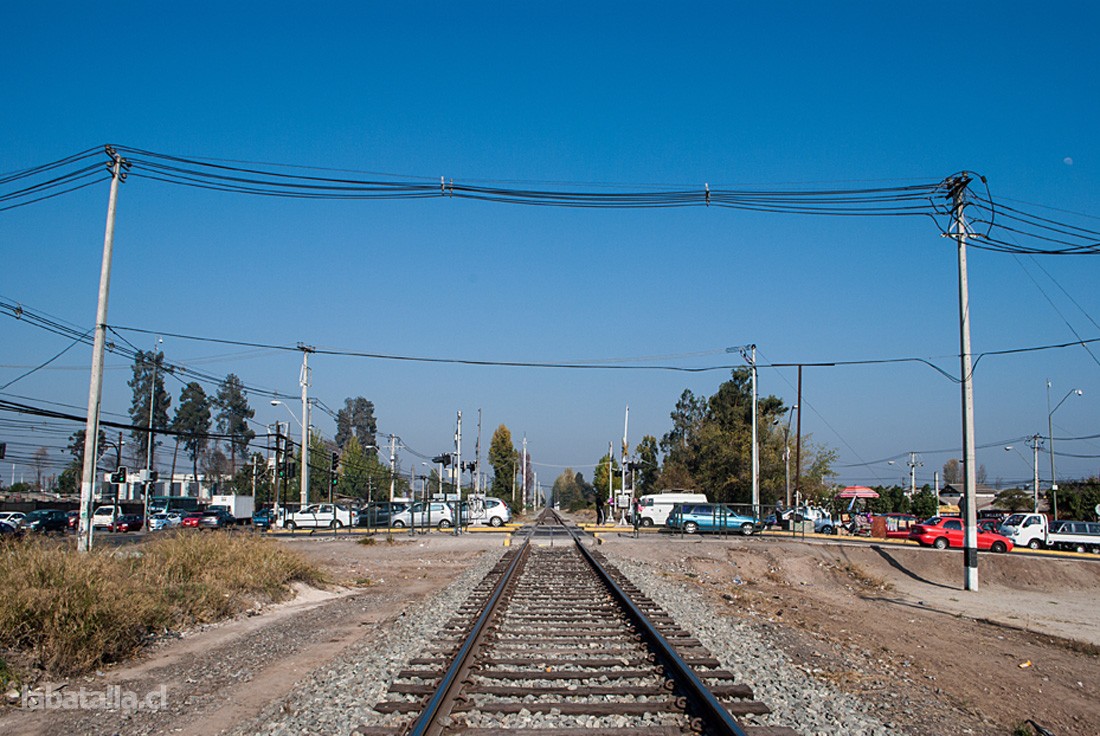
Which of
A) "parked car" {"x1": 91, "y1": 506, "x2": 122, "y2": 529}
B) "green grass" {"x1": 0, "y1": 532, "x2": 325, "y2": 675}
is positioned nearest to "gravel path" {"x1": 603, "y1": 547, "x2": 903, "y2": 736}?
"green grass" {"x1": 0, "y1": 532, "x2": 325, "y2": 675}

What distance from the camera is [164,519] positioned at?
6106 cm

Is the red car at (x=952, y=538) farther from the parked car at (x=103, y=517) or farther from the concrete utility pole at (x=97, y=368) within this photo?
the parked car at (x=103, y=517)

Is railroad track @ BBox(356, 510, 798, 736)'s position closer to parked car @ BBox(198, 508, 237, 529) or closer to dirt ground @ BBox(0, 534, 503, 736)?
dirt ground @ BBox(0, 534, 503, 736)

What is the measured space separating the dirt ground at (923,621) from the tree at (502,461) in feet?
294

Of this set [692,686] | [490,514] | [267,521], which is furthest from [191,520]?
[692,686]

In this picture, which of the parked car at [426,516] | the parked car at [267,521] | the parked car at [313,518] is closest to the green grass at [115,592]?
the parked car at [267,521]

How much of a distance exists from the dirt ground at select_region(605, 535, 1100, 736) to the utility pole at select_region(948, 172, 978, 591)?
1.25m

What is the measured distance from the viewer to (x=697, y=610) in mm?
Result: 14297

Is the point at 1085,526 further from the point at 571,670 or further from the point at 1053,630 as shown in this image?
the point at 571,670

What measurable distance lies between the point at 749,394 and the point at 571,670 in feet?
222

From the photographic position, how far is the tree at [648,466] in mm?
102312

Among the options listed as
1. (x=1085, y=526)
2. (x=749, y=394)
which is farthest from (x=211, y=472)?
(x=1085, y=526)

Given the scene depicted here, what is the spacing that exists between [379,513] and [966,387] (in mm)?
27626

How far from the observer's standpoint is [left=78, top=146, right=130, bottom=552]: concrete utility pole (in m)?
20.0
